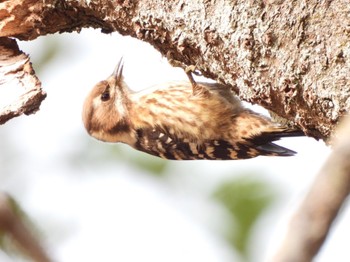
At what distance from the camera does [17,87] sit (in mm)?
2543

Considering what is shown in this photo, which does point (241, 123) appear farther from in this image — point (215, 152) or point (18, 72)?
point (18, 72)

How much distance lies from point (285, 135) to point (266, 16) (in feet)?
4.32

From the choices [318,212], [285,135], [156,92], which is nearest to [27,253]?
[318,212]

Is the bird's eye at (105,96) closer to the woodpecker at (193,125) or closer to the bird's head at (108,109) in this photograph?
the bird's head at (108,109)

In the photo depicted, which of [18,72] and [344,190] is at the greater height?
[344,190]

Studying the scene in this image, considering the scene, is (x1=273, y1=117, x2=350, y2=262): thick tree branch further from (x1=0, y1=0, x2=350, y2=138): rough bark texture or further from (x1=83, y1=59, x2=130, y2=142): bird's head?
(x1=83, y1=59, x2=130, y2=142): bird's head

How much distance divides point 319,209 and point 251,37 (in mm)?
1566

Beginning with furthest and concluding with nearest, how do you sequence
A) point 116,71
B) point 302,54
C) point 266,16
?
point 116,71 < point 266,16 < point 302,54

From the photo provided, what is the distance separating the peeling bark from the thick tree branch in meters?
2.15

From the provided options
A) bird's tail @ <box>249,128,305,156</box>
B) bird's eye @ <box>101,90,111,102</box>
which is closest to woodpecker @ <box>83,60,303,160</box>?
bird's tail @ <box>249,128,305,156</box>

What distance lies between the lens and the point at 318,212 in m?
0.45

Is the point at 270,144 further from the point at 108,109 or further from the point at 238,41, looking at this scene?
the point at 238,41

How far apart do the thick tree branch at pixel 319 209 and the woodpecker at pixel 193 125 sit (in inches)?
100.0

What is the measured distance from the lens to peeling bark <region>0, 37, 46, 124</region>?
2.49 metres
